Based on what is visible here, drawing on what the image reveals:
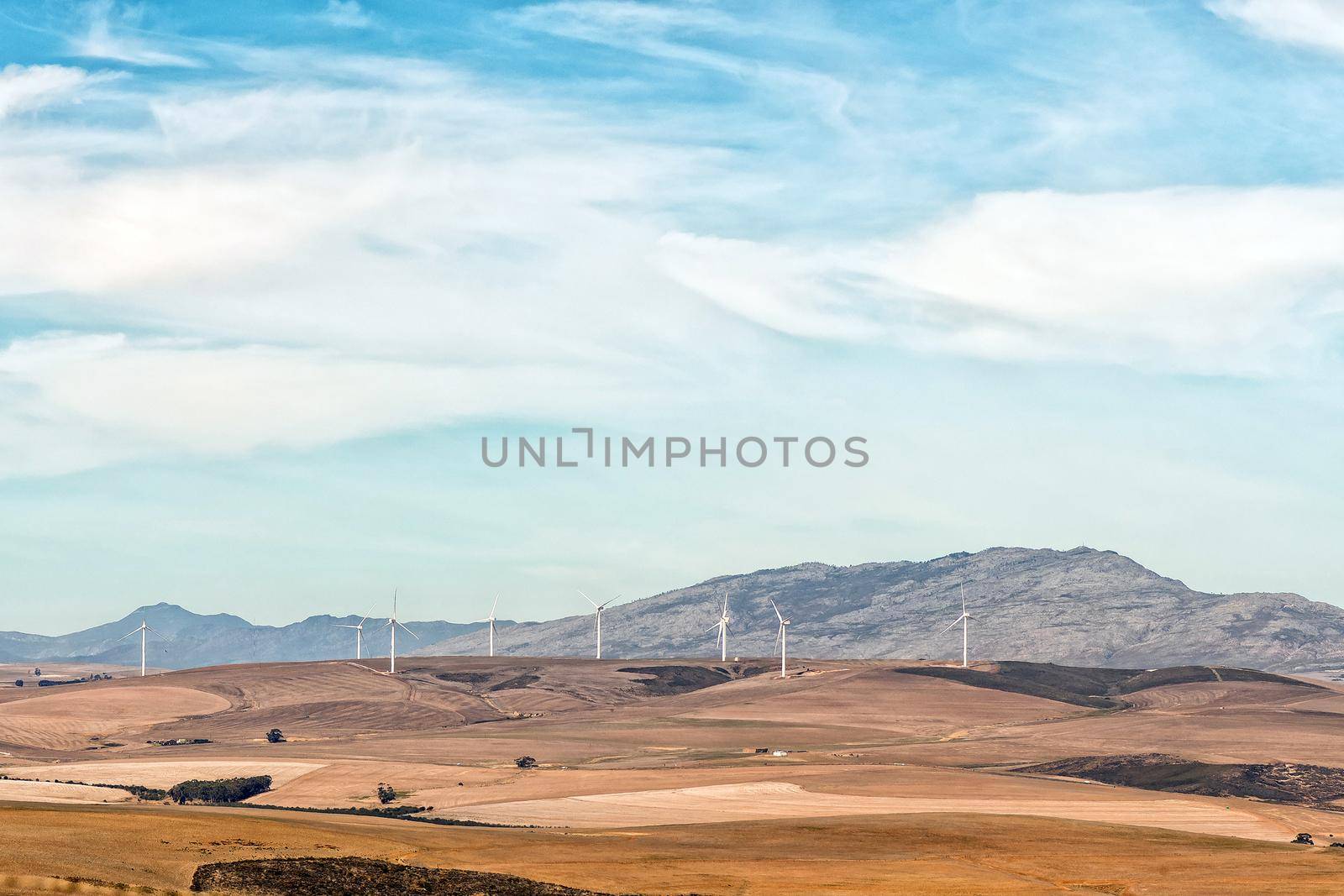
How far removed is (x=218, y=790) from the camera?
128625mm

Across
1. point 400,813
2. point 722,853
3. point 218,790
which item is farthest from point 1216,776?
point 218,790

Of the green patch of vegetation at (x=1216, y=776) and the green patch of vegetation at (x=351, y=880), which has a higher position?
the green patch of vegetation at (x=351, y=880)

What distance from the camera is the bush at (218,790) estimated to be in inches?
4980

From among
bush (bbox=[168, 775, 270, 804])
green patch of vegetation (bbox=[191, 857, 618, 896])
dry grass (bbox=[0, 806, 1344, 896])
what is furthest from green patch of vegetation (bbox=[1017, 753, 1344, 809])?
green patch of vegetation (bbox=[191, 857, 618, 896])

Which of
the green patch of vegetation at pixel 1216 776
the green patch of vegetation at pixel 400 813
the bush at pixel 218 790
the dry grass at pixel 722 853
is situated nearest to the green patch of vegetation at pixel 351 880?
the dry grass at pixel 722 853

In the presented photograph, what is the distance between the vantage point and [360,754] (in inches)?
6688

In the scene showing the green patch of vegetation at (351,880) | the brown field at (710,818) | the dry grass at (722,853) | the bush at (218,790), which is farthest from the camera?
the bush at (218,790)

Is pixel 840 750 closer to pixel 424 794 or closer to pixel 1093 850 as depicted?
pixel 424 794

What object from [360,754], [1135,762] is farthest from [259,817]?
[1135,762]

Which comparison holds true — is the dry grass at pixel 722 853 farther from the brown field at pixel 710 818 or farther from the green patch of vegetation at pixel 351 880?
the green patch of vegetation at pixel 351 880

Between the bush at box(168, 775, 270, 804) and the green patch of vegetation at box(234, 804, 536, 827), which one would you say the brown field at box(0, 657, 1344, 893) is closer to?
the green patch of vegetation at box(234, 804, 536, 827)

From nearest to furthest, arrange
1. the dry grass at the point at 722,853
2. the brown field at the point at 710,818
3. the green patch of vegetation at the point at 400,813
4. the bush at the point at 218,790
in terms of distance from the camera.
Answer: the dry grass at the point at 722,853 → the brown field at the point at 710,818 → the green patch of vegetation at the point at 400,813 → the bush at the point at 218,790

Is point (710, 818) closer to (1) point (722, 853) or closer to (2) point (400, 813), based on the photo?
(1) point (722, 853)

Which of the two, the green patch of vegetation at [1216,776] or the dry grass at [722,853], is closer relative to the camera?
the dry grass at [722,853]
